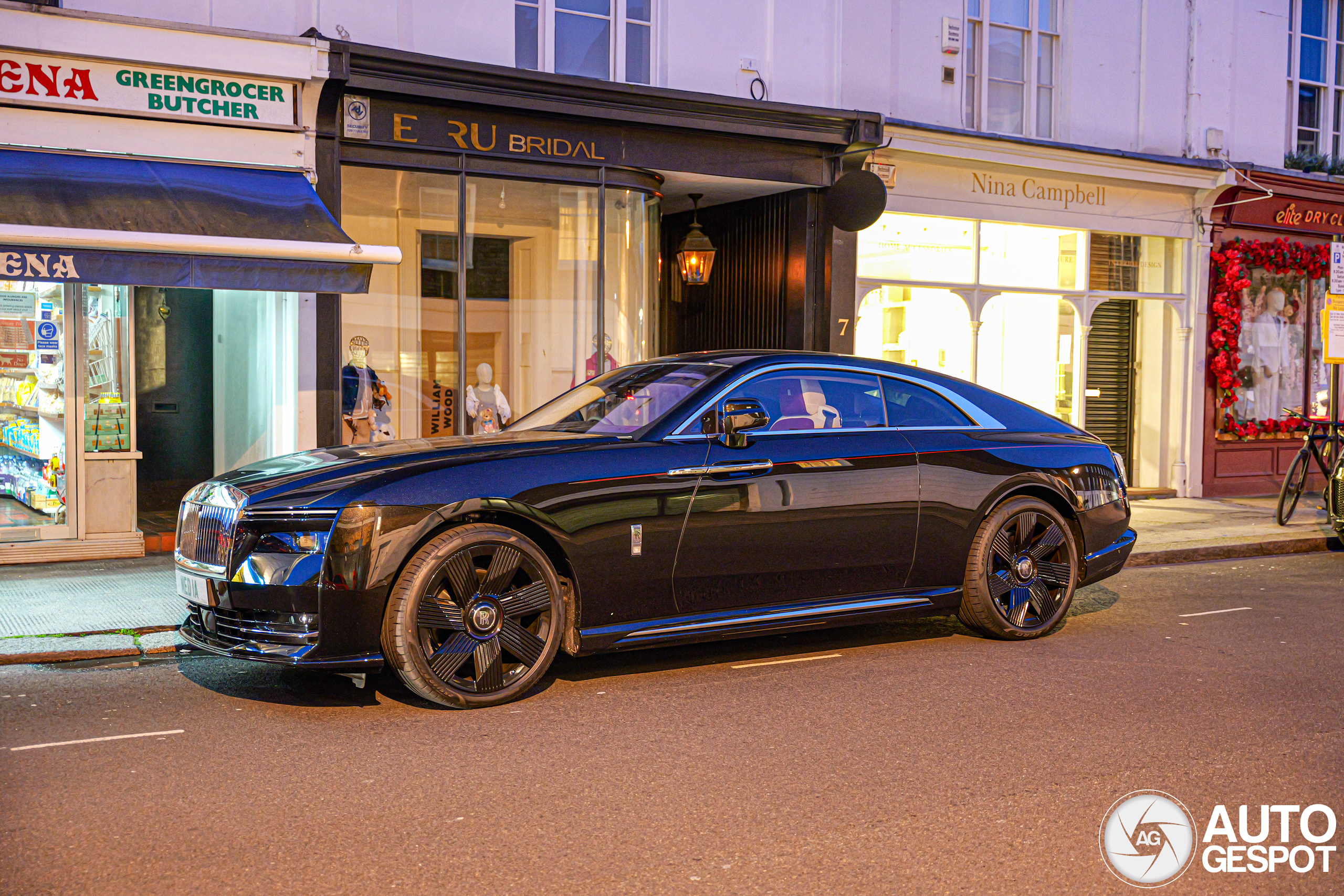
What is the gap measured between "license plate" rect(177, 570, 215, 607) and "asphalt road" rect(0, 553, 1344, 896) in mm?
499

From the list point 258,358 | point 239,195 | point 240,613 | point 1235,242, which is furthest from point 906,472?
point 1235,242

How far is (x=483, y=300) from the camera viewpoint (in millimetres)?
11508

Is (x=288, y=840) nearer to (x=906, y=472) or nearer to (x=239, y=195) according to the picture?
(x=906, y=472)

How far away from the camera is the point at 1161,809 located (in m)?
4.27

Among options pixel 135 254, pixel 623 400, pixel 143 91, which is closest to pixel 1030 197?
pixel 623 400

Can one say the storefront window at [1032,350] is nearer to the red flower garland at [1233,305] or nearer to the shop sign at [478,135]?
the red flower garland at [1233,305]

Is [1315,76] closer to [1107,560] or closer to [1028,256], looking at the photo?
[1028,256]

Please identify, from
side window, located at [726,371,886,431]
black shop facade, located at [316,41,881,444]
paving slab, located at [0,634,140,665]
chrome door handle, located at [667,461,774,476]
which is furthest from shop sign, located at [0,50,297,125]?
chrome door handle, located at [667,461,774,476]

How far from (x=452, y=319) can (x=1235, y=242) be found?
10.6 meters

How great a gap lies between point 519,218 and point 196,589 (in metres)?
6.73

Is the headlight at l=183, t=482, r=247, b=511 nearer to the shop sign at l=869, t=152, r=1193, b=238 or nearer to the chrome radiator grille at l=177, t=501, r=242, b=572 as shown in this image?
the chrome radiator grille at l=177, t=501, r=242, b=572

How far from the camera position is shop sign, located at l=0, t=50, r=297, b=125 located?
9141 mm

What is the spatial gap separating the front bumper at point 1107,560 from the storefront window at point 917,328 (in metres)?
6.20

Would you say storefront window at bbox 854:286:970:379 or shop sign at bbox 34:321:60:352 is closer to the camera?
shop sign at bbox 34:321:60:352
